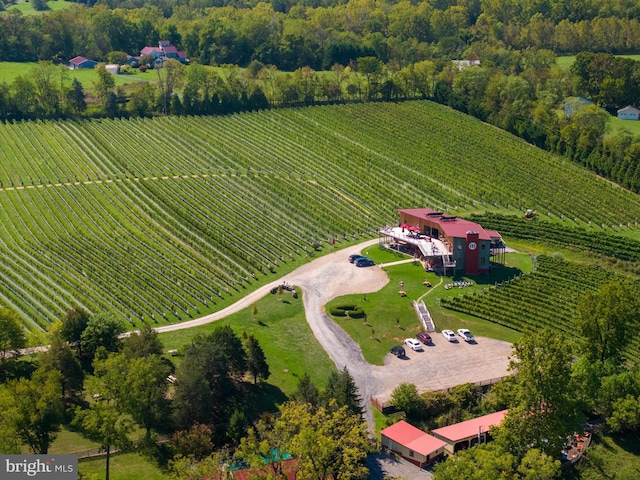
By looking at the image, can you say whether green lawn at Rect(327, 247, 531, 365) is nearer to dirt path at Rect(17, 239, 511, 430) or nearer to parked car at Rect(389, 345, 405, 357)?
parked car at Rect(389, 345, 405, 357)

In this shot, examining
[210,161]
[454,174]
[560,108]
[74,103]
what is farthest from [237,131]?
[560,108]

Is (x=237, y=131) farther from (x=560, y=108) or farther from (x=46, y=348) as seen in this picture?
(x=46, y=348)

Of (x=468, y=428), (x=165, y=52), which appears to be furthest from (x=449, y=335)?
(x=165, y=52)

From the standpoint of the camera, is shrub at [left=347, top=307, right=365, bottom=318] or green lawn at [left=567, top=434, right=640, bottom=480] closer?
green lawn at [left=567, top=434, right=640, bottom=480]

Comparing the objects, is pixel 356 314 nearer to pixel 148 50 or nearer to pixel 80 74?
pixel 80 74

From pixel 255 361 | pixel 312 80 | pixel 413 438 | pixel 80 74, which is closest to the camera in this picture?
pixel 413 438

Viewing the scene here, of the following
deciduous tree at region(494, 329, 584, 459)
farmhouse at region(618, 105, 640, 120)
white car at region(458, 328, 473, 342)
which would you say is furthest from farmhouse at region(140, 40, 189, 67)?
deciduous tree at region(494, 329, 584, 459)
